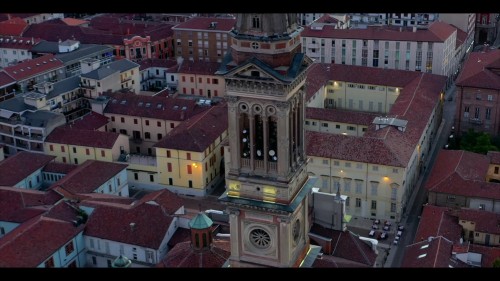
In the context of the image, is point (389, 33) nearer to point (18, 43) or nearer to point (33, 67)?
point (33, 67)

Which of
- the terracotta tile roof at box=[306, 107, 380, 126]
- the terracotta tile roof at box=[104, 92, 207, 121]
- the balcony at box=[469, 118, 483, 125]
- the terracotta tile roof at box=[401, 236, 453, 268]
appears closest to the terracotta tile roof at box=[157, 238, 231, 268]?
the terracotta tile roof at box=[401, 236, 453, 268]

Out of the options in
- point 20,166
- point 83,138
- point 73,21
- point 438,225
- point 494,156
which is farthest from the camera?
point 73,21

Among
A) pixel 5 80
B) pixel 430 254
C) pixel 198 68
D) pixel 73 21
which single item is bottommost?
pixel 430 254

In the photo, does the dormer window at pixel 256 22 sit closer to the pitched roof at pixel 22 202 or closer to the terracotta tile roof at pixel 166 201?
the terracotta tile roof at pixel 166 201

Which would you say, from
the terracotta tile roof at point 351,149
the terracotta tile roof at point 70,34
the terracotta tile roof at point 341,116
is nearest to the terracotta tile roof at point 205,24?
the terracotta tile roof at point 70,34

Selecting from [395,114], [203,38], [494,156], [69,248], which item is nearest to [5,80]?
[203,38]

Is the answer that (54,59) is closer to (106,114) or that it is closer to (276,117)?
(106,114)
